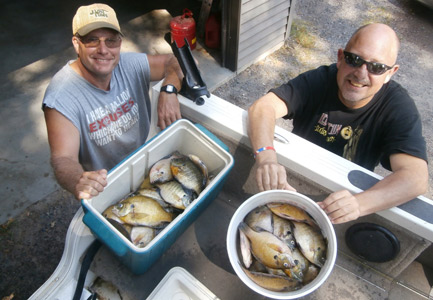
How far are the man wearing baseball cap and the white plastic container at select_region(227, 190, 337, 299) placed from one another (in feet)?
2.09

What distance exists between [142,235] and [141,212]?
9cm

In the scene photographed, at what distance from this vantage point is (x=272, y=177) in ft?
4.39

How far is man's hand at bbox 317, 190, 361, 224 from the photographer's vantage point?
4.14 feet

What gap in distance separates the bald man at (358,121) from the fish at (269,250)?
0.23 metres

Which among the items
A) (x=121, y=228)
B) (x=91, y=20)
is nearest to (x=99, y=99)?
(x=91, y=20)

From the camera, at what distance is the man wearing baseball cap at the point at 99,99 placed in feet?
5.30

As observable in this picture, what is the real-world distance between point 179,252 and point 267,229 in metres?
0.41

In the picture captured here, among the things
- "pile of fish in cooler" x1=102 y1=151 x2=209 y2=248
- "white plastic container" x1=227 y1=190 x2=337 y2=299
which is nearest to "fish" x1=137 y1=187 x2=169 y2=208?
"pile of fish in cooler" x1=102 y1=151 x2=209 y2=248

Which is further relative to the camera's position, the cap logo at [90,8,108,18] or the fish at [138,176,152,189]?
the cap logo at [90,8,108,18]

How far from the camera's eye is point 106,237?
1138mm

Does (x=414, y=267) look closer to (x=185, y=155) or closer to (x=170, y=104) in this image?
(x=185, y=155)

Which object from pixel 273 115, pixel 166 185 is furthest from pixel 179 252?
pixel 273 115

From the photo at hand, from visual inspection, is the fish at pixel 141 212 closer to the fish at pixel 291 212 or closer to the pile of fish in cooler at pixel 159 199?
the pile of fish in cooler at pixel 159 199

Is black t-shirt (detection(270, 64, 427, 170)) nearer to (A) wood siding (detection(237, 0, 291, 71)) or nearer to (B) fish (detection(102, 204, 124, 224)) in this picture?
(B) fish (detection(102, 204, 124, 224))
